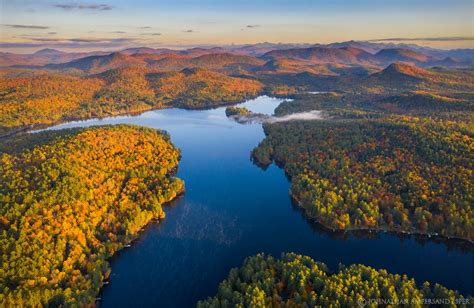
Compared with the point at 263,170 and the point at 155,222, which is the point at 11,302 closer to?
the point at 155,222

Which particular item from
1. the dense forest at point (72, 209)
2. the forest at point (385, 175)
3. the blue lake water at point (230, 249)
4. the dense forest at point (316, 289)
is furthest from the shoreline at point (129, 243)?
the forest at point (385, 175)

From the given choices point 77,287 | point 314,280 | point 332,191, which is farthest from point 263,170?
point 77,287

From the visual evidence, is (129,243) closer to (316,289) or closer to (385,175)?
(316,289)

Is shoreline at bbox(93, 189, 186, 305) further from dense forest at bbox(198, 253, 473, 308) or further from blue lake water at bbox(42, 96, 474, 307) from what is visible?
dense forest at bbox(198, 253, 473, 308)

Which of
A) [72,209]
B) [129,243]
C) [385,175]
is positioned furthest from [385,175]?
[72,209]

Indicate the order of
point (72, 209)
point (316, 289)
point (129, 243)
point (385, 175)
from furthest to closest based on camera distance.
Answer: point (385, 175) → point (72, 209) → point (129, 243) → point (316, 289)
